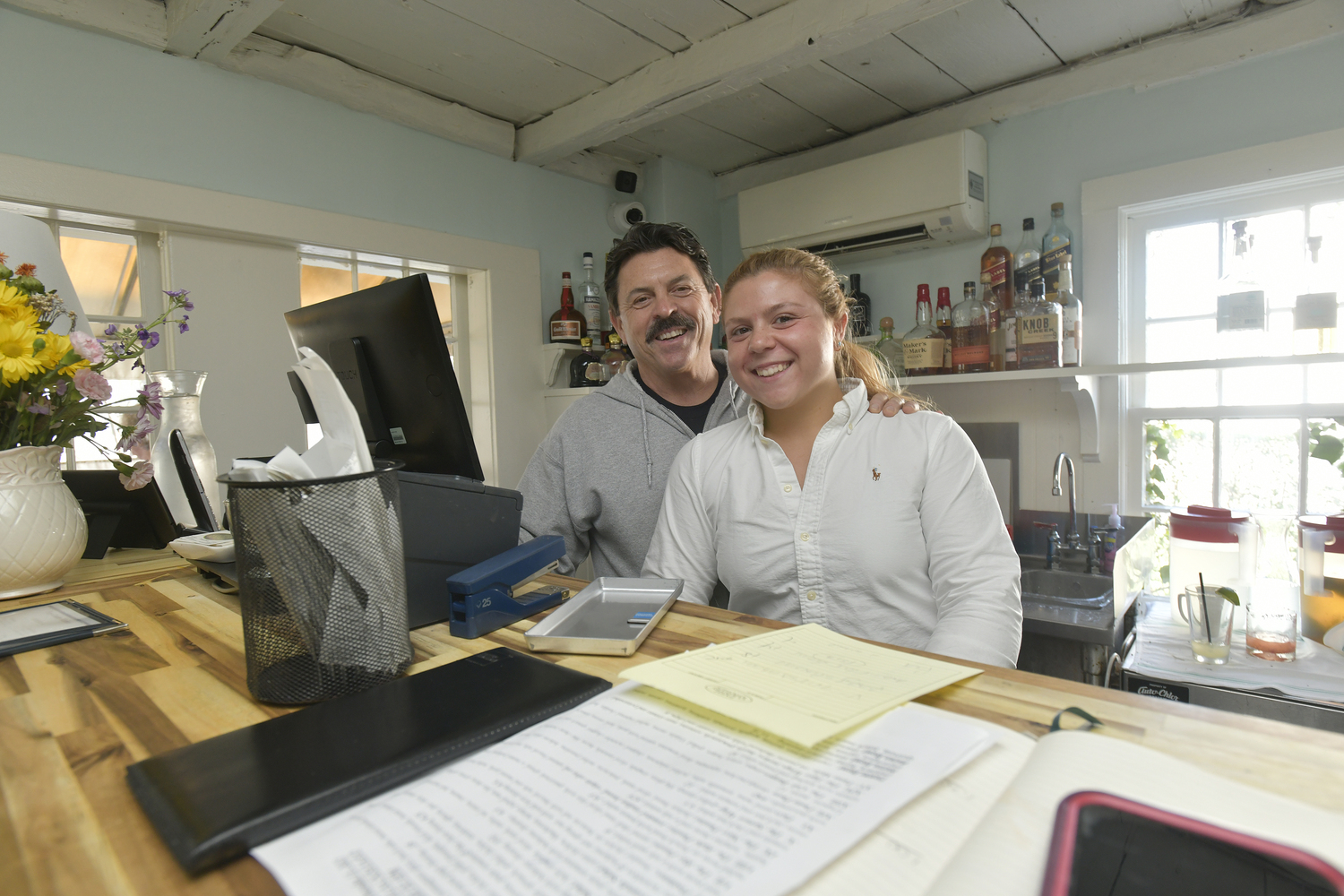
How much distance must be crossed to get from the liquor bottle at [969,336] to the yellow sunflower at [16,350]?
88.7 inches

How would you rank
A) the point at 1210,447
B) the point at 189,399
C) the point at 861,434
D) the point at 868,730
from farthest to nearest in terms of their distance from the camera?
the point at 1210,447, the point at 189,399, the point at 861,434, the point at 868,730

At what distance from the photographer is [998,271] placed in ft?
7.57

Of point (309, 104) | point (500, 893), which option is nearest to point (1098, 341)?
point (500, 893)

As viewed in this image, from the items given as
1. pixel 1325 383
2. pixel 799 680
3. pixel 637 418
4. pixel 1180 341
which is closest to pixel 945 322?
pixel 1180 341

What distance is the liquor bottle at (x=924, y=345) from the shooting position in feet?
7.61

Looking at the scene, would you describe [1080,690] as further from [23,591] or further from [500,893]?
[23,591]

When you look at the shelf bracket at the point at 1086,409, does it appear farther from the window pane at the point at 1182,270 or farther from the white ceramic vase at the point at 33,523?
the white ceramic vase at the point at 33,523

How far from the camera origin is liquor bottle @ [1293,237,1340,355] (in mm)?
1715

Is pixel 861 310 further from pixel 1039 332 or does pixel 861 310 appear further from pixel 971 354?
pixel 1039 332

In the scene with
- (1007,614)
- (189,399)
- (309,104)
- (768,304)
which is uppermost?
Result: (309,104)

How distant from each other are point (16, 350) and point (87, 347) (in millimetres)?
72

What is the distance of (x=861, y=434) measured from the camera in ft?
3.90

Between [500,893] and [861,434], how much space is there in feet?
3.28

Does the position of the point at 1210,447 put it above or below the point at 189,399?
below
